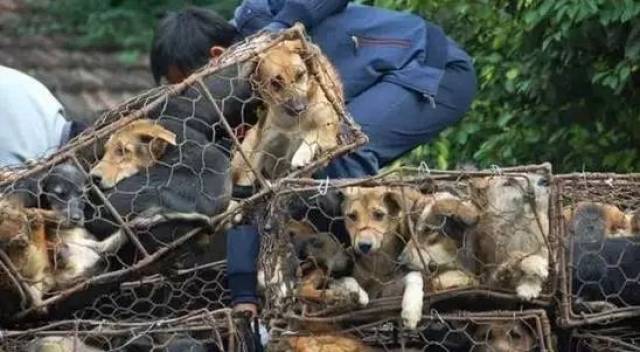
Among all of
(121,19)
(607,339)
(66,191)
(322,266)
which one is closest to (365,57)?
(322,266)

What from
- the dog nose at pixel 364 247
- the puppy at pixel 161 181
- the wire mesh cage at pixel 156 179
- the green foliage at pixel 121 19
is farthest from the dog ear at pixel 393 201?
the green foliage at pixel 121 19

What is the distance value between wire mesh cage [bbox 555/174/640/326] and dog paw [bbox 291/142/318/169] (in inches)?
26.6

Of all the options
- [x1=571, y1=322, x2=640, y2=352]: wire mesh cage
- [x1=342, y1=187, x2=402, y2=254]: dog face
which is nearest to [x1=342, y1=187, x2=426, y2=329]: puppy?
[x1=342, y1=187, x2=402, y2=254]: dog face

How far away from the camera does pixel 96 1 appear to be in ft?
29.8

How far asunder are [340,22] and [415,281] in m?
1.42

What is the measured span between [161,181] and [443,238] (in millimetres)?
739

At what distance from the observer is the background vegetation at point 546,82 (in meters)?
7.29

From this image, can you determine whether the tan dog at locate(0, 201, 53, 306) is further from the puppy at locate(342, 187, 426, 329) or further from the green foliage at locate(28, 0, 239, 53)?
the green foliage at locate(28, 0, 239, 53)

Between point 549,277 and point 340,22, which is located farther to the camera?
point 340,22

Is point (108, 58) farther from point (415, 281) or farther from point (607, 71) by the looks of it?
point (415, 281)

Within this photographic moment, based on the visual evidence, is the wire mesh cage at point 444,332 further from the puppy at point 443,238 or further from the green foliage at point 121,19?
the green foliage at point 121,19

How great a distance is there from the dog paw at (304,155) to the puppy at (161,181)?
220 millimetres

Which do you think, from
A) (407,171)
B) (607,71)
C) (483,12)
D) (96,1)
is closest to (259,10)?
(407,171)

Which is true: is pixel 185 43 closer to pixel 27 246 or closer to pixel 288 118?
pixel 288 118
